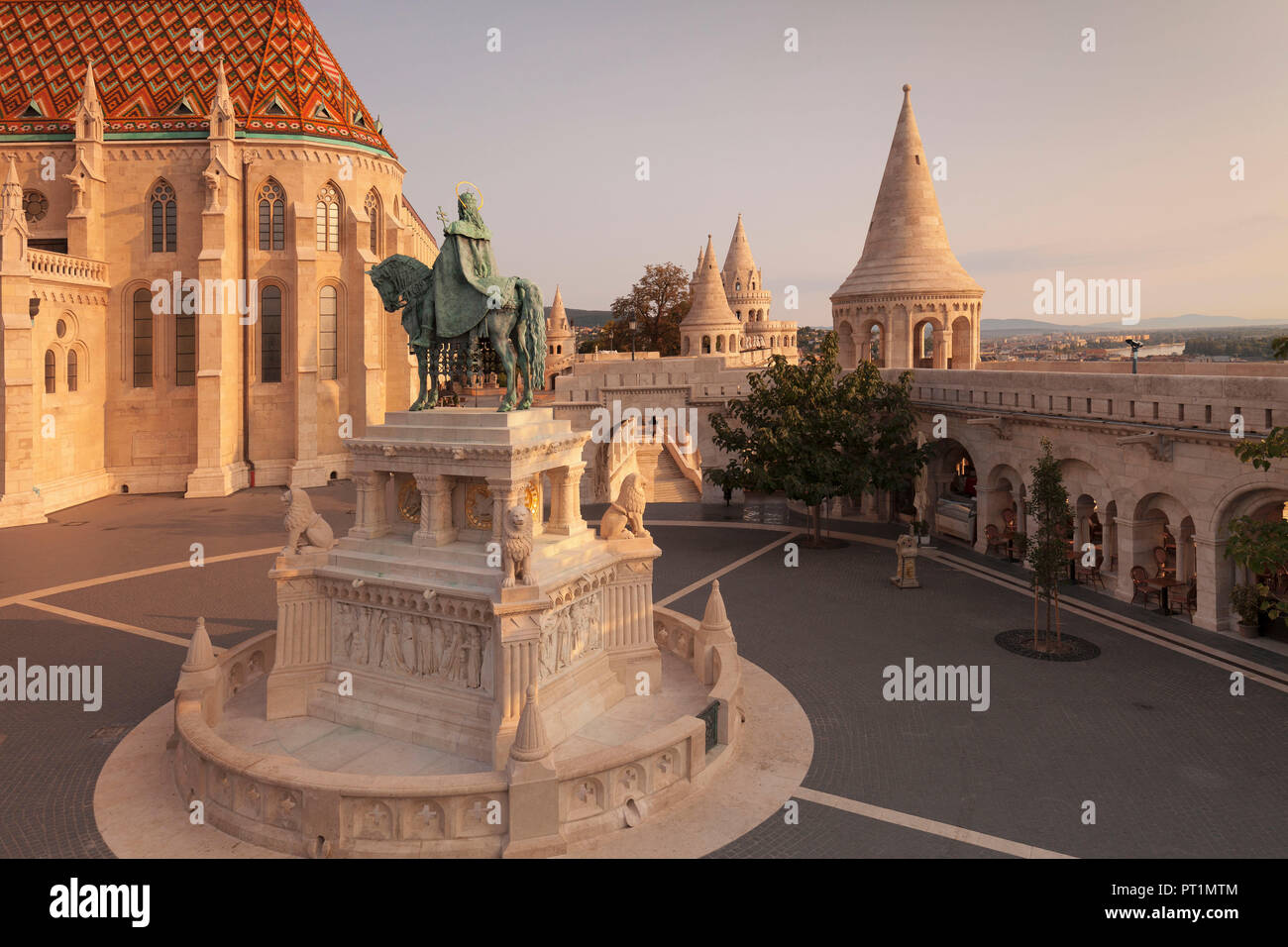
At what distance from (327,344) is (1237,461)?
31579 millimetres

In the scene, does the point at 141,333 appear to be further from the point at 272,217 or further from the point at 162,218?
the point at 272,217

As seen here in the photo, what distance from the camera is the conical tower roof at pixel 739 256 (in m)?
68.6

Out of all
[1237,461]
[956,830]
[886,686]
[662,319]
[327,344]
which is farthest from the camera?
[662,319]

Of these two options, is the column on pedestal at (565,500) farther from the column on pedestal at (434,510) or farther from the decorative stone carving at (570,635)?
the column on pedestal at (434,510)

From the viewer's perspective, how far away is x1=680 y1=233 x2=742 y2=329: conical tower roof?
51.9 metres

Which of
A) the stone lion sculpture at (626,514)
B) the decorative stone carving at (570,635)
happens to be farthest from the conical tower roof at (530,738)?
the stone lion sculpture at (626,514)

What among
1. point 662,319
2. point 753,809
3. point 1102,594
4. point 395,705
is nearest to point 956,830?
point 753,809

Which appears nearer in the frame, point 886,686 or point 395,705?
point 395,705

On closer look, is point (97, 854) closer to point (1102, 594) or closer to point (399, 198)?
point (1102, 594)

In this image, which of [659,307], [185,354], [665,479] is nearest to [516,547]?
[665,479]

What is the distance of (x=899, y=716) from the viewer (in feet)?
39.8

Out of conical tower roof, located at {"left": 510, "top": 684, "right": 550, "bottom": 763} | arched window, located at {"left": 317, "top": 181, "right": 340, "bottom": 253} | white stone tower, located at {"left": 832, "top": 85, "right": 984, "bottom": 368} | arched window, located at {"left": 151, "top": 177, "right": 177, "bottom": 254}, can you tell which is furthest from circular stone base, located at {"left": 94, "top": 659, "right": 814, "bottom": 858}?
arched window, located at {"left": 151, "top": 177, "right": 177, "bottom": 254}

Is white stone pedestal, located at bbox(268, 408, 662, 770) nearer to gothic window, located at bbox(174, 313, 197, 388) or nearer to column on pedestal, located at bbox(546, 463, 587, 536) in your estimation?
column on pedestal, located at bbox(546, 463, 587, 536)

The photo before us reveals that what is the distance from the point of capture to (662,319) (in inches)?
2506
